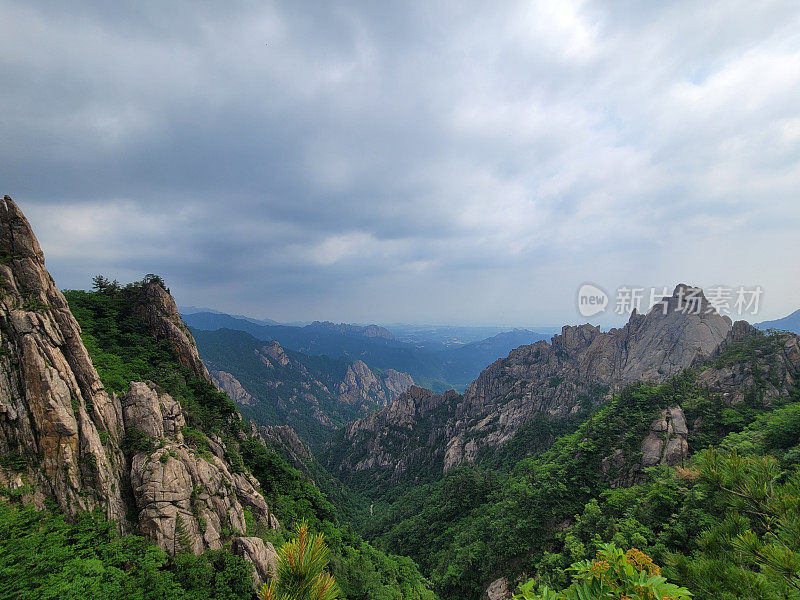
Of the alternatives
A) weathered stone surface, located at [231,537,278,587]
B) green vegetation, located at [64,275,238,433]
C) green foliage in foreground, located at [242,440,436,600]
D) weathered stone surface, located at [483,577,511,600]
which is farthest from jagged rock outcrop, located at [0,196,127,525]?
weathered stone surface, located at [483,577,511,600]

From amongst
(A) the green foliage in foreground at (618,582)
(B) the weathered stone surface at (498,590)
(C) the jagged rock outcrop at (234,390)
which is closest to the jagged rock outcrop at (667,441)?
(B) the weathered stone surface at (498,590)

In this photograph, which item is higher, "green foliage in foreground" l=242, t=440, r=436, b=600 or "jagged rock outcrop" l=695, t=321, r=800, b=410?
"jagged rock outcrop" l=695, t=321, r=800, b=410

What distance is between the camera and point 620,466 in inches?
1230

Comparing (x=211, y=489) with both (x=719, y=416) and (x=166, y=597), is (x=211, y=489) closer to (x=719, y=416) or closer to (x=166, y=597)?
(x=166, y=597)

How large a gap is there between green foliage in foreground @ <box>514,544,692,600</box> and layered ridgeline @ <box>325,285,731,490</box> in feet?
245

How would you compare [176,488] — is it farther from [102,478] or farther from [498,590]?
[498,590]

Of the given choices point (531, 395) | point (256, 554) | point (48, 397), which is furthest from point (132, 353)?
point (531, 395)

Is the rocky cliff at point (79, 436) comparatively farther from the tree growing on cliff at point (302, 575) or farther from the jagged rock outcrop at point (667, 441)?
the jagged rock outcrop at point (667, 441)

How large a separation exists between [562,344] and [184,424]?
370 feet

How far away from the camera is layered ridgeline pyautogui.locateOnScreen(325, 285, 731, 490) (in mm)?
74062

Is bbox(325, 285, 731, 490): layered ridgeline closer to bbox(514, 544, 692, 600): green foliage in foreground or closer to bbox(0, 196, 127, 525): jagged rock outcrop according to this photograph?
bbox(514, 544, 692, 600): green foliage in foreground

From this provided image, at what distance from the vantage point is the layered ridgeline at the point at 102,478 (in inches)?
395

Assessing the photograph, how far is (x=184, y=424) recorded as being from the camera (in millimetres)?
20500

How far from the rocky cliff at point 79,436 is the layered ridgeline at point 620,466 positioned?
19.6 meters
